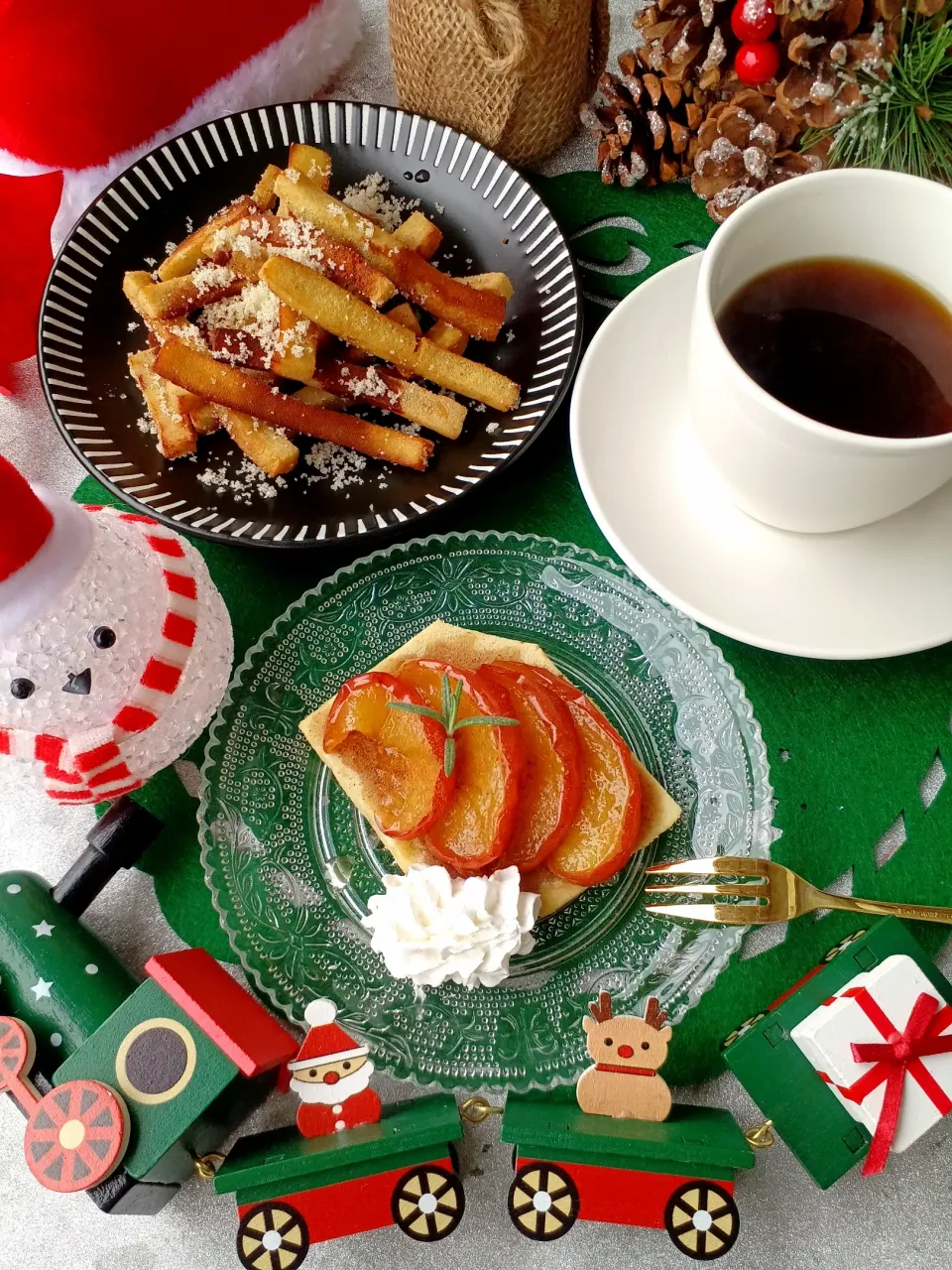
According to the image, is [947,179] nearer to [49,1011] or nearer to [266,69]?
[266,69]

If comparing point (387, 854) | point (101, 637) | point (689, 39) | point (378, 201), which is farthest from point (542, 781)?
point (689, 39)

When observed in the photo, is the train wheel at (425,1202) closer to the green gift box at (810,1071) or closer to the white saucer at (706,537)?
the green gift box at (810,1071)

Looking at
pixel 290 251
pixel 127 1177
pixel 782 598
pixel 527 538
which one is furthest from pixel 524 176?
pixel 127 1177

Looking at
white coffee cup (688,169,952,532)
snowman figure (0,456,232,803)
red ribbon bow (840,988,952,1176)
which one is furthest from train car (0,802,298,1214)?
white coffee cup (688,169,952,532)

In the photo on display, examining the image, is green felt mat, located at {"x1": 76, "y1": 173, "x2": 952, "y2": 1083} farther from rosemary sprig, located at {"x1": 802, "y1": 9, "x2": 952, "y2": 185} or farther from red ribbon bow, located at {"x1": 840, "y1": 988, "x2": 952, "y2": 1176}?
rosemary sprig, located at {"x1": 802, "y1": 9, "x2": 952, "y2": 185}

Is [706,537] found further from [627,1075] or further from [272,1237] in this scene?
[272,1237]

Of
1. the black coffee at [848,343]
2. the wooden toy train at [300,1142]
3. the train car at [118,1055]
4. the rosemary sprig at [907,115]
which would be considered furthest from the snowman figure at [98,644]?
the rosemary sprig at [907,115]
